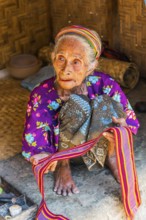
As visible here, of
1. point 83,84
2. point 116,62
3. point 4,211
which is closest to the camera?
point 4,211

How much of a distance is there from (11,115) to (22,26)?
4.10ft

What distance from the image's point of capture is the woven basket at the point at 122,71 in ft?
11.5

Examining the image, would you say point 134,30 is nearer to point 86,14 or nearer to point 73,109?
point 86,14

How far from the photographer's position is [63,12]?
418cm

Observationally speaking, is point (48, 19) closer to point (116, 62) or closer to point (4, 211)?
point (116, 62)

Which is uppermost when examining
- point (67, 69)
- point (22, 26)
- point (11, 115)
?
point (67, 69)

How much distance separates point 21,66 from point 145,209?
207 cm

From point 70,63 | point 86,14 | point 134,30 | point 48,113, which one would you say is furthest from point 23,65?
point 70,63

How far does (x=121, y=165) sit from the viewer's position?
2.14 meters

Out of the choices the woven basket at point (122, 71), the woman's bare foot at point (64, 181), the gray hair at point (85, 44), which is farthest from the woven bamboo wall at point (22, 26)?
the woman's bare foot at point (64, 181)

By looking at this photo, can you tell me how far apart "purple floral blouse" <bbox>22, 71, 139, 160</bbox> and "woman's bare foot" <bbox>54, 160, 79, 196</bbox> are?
0.12m

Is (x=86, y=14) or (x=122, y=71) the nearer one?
(x=122, y=71)

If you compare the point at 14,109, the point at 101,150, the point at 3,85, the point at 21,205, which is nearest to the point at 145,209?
the point at 101,150

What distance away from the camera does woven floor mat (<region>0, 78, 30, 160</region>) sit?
9.17 feet
